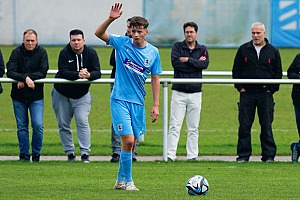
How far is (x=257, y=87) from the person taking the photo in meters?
15.2

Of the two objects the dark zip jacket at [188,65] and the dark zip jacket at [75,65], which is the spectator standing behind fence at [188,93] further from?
the dark zip jacket at [75,65]

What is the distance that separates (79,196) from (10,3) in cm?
3513

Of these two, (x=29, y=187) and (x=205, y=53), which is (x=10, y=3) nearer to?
(x=205, y=53)

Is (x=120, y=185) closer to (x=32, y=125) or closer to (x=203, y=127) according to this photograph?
(x=32, y=125)

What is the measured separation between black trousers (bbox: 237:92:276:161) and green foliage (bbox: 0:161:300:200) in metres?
0.52

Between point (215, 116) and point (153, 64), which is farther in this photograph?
point (215, 116)

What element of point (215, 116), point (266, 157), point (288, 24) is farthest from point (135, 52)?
point (288, 24)

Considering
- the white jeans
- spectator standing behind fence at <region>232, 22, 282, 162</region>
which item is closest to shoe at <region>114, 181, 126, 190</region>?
the white jeans

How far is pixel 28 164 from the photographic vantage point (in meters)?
14.1

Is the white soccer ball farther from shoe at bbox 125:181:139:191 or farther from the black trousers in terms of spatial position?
the black trousers

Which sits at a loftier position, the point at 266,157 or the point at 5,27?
the point at 5,27

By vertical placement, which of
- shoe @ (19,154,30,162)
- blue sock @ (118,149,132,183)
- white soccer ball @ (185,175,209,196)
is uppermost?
blue sock @ (118,149,132,183)

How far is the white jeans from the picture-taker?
50.1 feet

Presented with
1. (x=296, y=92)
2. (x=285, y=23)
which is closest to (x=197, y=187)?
(x=296, y=92)
